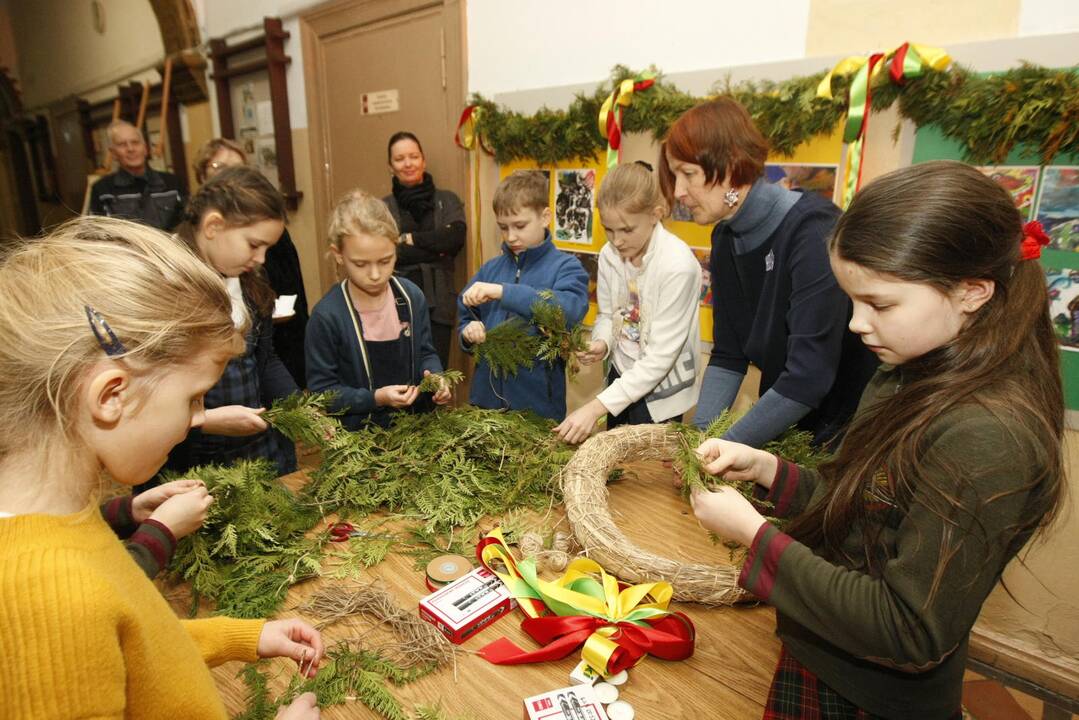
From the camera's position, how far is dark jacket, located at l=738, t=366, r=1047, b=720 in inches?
37.5

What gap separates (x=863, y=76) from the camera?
2.46 m

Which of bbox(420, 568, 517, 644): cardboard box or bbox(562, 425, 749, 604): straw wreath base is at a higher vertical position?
bbox(562, 425, 749, 604): straw wreath base

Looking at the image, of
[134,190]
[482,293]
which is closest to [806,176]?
[482,293]

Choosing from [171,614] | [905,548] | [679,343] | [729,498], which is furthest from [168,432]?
[679,343]

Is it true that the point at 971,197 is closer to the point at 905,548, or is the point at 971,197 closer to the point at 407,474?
the point at 905,548

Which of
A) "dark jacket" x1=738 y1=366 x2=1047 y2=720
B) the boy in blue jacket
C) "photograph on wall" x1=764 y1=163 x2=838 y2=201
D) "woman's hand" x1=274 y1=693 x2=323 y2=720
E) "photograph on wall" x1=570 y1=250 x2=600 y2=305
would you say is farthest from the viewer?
"photograph on wall" x1=570 y1=250 x2=600 y2=305

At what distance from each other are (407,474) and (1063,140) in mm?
2419

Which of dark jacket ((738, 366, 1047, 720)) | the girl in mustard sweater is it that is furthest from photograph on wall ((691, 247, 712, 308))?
the girl in mustard sweater

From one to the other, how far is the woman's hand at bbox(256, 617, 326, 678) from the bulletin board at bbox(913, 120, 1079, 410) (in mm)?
2455

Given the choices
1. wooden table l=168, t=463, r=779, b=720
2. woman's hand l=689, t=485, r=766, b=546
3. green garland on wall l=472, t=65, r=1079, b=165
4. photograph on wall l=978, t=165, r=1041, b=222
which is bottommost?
wooden table l=168, t=463, r=779, b=720

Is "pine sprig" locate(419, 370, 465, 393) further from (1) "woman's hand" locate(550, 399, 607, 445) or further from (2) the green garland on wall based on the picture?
(2) the green garland on wall

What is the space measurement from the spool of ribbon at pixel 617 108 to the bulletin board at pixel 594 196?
0.64 feet

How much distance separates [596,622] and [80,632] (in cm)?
90

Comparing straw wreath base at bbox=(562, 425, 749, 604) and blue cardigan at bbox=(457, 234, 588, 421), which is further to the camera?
blue cardigan at bbox=(457, 234, 588, 421)
